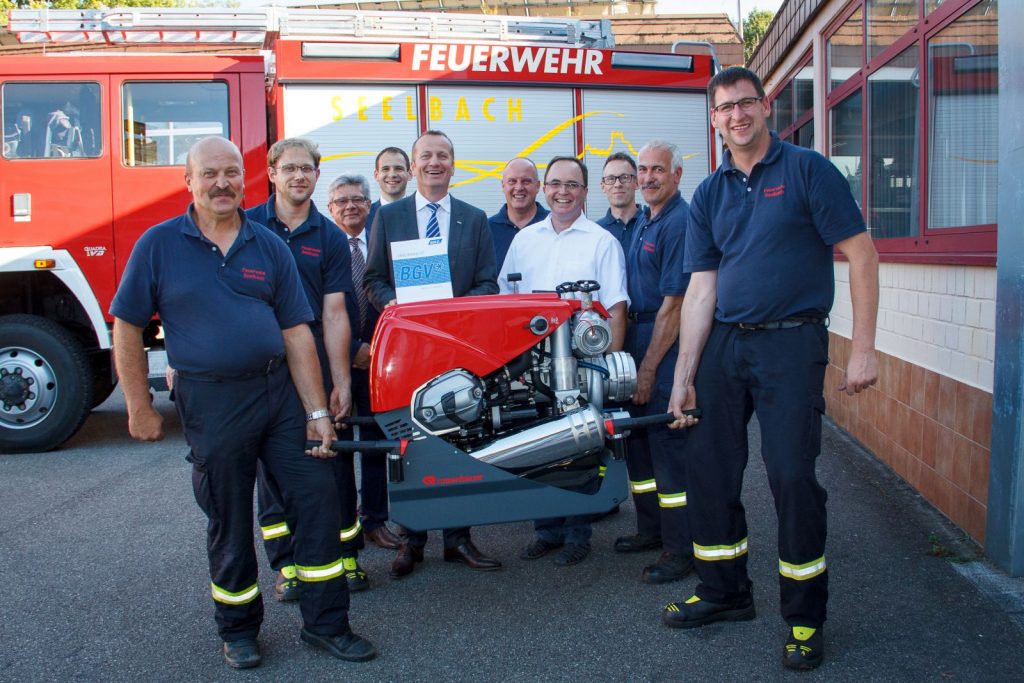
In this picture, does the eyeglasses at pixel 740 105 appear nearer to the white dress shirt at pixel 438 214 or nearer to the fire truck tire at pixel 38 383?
the white dress shirt at pixel 438 214

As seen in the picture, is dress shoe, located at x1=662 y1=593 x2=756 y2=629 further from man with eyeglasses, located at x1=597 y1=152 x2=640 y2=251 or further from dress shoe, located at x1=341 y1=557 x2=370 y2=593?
man with eyeglasses, located at x1=597 y1=152 x2=640 y2=251

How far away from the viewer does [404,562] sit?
182 inches

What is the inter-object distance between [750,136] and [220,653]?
9.32ft

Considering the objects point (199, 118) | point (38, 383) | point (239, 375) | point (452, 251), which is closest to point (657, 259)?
point (452, 251)

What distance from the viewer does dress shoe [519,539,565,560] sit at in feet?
15.8

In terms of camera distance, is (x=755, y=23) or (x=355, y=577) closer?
(x=355, y=577)

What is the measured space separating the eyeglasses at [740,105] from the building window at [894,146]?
284 cm

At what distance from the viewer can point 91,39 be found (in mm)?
7512

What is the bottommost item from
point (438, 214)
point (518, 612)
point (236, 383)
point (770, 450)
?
point (518, 612)

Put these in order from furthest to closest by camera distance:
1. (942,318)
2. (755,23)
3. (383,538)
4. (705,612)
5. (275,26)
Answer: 1. (755,23)
2. (275,26)
3. (942,318)
4. (383,538)
5. (705,612)

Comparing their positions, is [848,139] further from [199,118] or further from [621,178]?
[199,118]

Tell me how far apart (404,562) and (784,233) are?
7.78 feet

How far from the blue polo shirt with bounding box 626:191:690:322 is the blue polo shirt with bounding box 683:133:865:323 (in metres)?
0.78

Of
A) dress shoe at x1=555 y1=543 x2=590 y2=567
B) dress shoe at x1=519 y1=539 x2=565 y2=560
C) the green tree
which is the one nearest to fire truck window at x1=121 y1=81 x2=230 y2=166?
dress shoe at x1=519 y1=539 x2=565 y2=560
